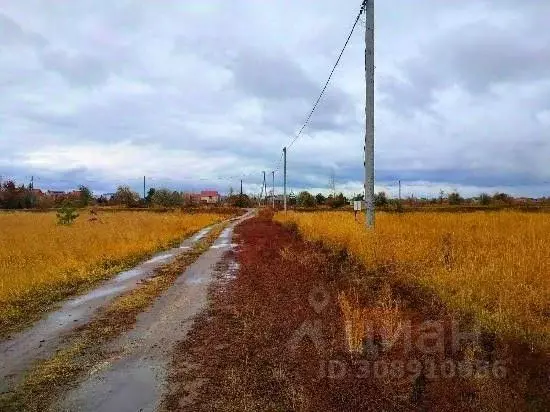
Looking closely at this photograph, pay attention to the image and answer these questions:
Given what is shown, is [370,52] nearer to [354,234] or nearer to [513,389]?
[354,234]

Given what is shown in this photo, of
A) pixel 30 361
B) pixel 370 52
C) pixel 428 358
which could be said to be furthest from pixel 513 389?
pixel 370 52

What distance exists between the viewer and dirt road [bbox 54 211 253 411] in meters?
4.96

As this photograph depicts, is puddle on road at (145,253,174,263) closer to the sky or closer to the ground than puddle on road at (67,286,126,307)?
closer to the ground

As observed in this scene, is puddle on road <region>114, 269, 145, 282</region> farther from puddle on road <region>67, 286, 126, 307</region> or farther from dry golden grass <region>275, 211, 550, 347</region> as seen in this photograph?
dry golden grass <region>275, 211, 550, 347</region>

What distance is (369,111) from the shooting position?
47.3 ft

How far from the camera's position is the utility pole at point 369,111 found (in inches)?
559

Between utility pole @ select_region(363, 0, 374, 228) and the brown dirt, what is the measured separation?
5.45m

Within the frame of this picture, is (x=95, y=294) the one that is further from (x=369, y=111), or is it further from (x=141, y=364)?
(x=369, y=111)

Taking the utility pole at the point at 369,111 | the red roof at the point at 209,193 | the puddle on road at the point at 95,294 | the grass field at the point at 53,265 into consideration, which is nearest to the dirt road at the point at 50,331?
the puddle on road at the point at 95,294

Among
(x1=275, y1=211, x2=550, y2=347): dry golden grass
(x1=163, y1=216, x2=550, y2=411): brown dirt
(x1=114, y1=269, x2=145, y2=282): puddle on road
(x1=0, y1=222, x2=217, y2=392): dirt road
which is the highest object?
(x1=275, y1=211, x2=550, y2=347): dry golden grass

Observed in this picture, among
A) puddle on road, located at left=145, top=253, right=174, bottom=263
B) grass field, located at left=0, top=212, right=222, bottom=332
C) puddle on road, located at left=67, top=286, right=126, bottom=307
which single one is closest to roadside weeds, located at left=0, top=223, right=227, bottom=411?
puddle on road, located at left=67, top=286, right=126, bottom=307

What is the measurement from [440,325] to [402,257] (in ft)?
14.3

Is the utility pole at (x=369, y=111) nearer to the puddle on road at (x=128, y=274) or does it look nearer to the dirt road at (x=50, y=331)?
the dirt road at (x=50, y=331)

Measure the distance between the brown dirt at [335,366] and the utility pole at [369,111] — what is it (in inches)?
214
